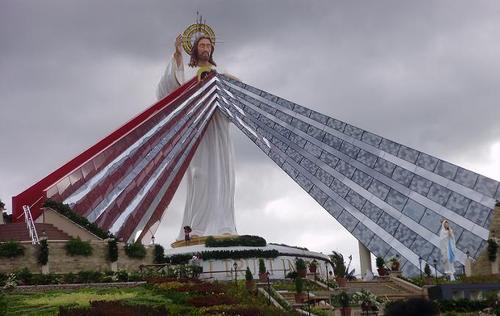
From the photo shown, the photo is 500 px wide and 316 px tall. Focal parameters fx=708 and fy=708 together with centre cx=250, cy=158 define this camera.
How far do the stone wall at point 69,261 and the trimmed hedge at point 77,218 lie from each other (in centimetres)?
147

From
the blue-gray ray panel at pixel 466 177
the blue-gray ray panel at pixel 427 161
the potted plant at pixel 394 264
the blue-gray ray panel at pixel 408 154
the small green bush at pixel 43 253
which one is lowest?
the potted plant at pixel 394 264

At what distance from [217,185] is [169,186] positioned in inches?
114

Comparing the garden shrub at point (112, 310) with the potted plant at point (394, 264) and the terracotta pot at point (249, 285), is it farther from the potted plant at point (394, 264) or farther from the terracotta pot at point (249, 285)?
the potted plant at point (394, 264)

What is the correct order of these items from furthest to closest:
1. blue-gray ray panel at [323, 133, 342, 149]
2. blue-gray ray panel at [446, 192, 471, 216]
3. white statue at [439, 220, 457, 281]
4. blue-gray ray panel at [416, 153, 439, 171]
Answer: blue-gray ray panel at [323, 133, 342, 149]
blue-gray ray panel at [416, 153, 439, 171]
blue-gray ray panel at [446, 192, 471, 216]
white statue at [439, 220, 457, 281]

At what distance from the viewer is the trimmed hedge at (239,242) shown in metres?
31.4

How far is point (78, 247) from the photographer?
2430cm

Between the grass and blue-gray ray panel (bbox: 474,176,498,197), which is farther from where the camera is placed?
blue-gray ray panel (bbox: 474,176,498,197)

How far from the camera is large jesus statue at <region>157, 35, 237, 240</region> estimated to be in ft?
119

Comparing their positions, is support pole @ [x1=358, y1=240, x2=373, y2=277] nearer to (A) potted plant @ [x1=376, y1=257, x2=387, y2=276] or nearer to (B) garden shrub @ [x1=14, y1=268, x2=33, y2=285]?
(A) potted plant @ [x1=376, y1=257, x2=387, y2=276]

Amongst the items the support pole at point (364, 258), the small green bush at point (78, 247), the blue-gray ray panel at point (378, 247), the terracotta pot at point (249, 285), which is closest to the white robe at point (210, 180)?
the support pole at point (364, 258)

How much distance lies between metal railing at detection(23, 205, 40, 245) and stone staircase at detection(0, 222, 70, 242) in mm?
164

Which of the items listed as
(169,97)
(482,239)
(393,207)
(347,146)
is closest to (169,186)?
(169,97)

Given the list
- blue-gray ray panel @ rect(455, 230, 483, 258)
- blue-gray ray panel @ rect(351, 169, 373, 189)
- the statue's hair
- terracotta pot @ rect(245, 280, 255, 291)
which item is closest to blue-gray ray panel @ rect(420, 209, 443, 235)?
blue-gray ray panel @ rect(455, 230, 483, 258)

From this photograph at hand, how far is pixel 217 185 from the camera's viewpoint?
37.3 m
